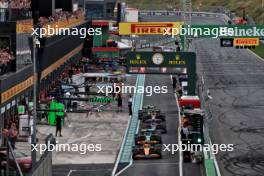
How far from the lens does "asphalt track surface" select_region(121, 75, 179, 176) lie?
35.6 meters

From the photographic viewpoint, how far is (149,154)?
38.4 meters

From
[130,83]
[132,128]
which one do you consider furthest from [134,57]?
[130,83]

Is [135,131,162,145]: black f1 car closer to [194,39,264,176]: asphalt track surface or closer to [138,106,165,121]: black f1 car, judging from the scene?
[194,39,264,176]: asphalt track surface

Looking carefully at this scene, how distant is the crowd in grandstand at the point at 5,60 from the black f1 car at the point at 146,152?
9.72 metres

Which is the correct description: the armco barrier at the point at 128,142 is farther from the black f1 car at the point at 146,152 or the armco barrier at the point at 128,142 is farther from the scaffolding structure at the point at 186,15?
the scaffolding structure at the point at 186,15

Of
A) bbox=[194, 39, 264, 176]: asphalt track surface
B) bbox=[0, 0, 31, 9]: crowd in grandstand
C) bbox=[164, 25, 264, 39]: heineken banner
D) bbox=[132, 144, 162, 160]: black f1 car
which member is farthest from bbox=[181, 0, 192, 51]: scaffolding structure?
bbox=[132, 144, 162, 160]: black f1 car

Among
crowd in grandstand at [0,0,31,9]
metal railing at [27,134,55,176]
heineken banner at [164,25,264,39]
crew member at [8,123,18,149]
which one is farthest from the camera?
heineken banner at [164,25,264,39]

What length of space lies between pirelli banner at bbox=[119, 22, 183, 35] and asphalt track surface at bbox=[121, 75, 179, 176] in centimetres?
552

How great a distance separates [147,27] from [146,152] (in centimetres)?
2683

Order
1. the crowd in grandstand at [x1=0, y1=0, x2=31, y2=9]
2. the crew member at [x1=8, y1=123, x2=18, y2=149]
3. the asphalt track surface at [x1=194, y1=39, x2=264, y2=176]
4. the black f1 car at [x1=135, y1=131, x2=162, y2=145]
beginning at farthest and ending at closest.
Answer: the crowd in grandstand at [x1=0, y1=0, x2=31, y2=9]
the black f1 car at [x1=135, y1=131, x2=162, y2=145]
the asphalt track surface at [x1=194, y1=39, x2=264, y2=176]
the crew member at [x1=8, y1=123, x2=18, y2=149]

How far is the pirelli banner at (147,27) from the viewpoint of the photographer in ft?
209

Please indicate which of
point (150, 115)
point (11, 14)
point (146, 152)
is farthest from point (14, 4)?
point (146, 152)

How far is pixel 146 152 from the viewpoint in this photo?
126ft

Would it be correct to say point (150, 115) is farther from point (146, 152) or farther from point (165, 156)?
point (146, 152)
